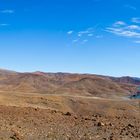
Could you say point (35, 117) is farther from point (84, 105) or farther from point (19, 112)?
point (84, 105)

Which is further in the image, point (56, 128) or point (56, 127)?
point (56, 127)

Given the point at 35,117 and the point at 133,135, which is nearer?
the point at 133,135

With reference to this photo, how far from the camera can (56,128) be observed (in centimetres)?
1625

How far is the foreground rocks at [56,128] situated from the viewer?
48.1 ft

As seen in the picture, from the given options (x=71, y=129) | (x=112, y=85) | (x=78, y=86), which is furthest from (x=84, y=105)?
(x=112, y=85)

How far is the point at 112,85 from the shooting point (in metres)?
117

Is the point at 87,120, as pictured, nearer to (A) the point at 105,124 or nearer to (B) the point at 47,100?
(A) the point at 105,124

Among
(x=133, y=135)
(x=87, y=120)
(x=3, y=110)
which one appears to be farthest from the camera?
(x=3, y=110)

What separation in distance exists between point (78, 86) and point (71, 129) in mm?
93958

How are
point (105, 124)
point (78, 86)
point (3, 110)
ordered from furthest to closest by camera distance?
point (78, 86) → point (3, 110) → point (105, 124)

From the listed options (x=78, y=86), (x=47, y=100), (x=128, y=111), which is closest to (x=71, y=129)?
(x=47, y=100)

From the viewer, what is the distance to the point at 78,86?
110 meters

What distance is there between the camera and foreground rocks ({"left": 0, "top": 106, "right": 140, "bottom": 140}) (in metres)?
14.6

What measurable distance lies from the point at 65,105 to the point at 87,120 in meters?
18.7
